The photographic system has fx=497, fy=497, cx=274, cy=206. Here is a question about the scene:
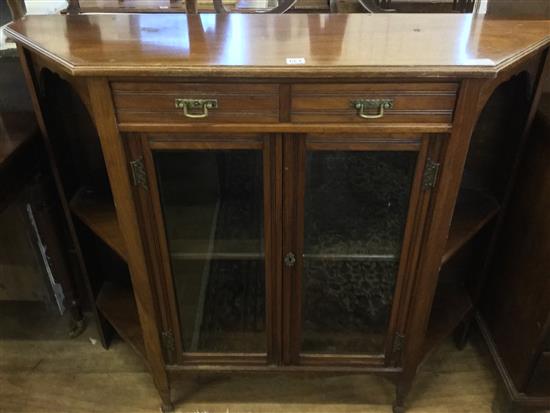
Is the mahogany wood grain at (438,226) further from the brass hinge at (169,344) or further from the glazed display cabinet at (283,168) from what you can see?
the brass hinge at (169,344)

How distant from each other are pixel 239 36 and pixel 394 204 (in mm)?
450

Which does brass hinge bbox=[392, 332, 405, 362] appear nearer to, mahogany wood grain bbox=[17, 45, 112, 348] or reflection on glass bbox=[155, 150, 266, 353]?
reflection on glass bbox=[155, 150, 266, 353]

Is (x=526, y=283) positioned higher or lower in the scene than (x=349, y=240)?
lower

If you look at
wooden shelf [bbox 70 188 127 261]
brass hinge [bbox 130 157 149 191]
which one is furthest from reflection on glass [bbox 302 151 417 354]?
wooden shelf [bbox 70 188 127 261]

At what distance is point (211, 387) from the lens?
1360 mm

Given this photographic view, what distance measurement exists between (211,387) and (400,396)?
1.65ft

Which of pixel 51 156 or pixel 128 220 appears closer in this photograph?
pixel 128 220

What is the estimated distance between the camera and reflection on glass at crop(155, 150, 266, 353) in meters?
0.98

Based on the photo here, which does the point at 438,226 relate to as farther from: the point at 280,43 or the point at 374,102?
the point at 280,43

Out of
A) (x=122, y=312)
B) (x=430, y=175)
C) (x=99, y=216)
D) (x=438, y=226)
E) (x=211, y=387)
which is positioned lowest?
(x=211, y=387)

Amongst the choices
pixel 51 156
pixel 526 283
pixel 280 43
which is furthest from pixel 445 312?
pixel 51 156

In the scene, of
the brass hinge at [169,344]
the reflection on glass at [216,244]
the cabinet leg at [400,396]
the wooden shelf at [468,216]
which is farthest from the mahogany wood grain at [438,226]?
the brass hinge at [169,344]

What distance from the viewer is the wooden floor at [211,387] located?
1.32m

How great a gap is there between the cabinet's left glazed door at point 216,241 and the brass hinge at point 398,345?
0.93 ft
